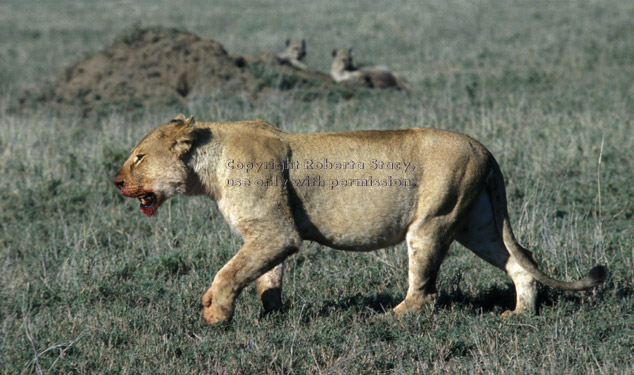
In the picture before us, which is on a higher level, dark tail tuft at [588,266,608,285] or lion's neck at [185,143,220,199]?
lion's neck at [185,143,220,199]

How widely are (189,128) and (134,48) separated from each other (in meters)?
11.5

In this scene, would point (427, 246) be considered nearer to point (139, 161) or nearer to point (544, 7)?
point (139, 161)

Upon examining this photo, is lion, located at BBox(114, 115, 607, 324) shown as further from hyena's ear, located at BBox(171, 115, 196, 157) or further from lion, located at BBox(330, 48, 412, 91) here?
lion, located at BBox(330, 48, 412, 91)

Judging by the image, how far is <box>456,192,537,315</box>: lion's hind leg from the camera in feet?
18.7

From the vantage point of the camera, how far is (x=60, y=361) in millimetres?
4836

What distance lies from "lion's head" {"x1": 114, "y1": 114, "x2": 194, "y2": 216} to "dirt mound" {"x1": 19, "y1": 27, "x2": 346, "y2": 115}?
9236mm

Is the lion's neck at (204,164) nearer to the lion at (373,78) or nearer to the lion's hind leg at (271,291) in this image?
the lion's hind leg at (271,291)

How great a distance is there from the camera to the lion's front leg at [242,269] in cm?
495

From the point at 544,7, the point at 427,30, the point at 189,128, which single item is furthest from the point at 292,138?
the point at 544,7

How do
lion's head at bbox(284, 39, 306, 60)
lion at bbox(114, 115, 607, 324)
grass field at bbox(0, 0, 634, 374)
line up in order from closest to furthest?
grass field at bbox(0, 0, 634, 374), lion at bbox(114, 115, 607, 324), lion's head at bbox(284, 39, 306, 60)

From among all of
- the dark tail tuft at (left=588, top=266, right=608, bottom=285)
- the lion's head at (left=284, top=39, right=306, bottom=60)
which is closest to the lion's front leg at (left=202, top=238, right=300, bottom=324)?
the dark tail tuft at (left=588, top=266, right=608, bottom=285)

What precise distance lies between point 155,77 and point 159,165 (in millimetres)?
10414

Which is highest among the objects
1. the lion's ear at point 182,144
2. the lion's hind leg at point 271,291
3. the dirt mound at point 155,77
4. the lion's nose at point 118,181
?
the lion's ear at point 182,144

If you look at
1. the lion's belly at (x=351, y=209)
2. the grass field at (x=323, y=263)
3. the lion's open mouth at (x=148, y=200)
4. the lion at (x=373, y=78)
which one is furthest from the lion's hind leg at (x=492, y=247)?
the lion at (x=373, y=78)
